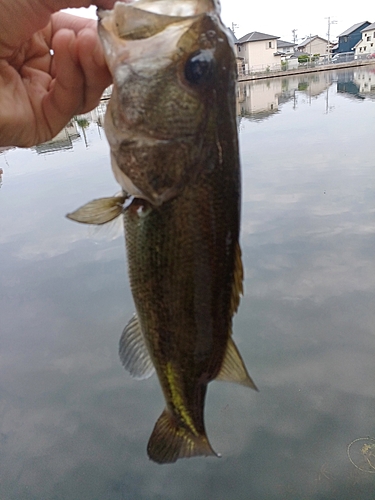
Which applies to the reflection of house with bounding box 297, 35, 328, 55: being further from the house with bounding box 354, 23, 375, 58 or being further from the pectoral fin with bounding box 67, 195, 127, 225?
the pectoral fin with bounding box 67, 195, 127, 225

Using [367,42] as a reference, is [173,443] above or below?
below

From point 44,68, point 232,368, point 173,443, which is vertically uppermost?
point 44,68

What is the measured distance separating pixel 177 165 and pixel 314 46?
65.3 meters

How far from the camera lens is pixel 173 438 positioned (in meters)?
1.24

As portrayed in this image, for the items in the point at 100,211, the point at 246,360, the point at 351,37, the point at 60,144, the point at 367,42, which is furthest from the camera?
the point at 351,37

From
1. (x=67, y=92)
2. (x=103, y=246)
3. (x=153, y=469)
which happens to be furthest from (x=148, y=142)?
(x=103, y=246)

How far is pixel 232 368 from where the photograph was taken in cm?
119

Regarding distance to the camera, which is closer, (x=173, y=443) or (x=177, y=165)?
(x=177, y=165)

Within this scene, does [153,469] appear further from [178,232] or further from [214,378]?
[178,232]

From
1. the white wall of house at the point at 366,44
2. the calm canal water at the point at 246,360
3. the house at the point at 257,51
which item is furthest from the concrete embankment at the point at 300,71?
the calm canal water at the point at 246,360

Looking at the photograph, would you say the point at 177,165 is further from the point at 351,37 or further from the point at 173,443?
the point at 351,37

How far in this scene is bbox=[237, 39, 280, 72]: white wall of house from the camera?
138ft

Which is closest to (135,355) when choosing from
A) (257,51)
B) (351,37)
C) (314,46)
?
(257,51)

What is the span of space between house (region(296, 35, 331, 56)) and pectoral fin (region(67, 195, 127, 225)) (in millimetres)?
63562
